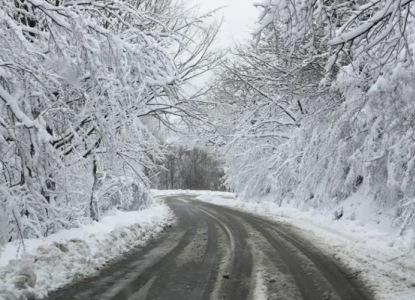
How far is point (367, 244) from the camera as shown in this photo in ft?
29.3

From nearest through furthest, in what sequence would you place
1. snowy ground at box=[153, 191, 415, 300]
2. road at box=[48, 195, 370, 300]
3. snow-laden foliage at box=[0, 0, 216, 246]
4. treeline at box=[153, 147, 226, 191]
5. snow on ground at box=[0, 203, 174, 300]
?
snow-laden foliage at box=[0, 0, 216, 246]
snow on ground at box=[0, 203, 174, 300]
road at box=[48, 195, 370, 300]
snowy ground at box=[153, 191, 415, 300]
treeline at box=[153, 147, 226, 191]

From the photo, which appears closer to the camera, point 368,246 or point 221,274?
point 221,274

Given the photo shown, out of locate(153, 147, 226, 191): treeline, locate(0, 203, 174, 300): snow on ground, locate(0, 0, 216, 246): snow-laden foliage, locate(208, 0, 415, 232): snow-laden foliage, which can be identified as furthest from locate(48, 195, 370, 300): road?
locate(153, 147, 226, 191): treeline

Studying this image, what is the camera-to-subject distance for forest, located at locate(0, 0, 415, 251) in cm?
454

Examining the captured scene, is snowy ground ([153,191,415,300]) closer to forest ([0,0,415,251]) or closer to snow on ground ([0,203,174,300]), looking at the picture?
forest ([0,0,415,251])

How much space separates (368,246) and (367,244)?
281 mm

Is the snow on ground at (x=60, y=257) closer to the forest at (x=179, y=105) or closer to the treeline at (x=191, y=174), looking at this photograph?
the forest at (x=179, y=105)

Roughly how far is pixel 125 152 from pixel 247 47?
37.3 feet

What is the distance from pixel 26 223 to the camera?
6.70 metres

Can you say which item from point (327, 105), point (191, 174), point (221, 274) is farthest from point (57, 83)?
point (191, 174)

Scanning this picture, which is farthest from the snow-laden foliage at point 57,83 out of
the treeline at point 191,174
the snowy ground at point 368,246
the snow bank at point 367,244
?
the treeline at point 191,174

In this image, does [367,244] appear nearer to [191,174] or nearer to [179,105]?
[179,105]

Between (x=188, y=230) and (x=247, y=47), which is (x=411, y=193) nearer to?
(x=188, y=230)

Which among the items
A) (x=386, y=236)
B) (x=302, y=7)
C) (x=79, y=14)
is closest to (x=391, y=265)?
(x=386, y=236)
